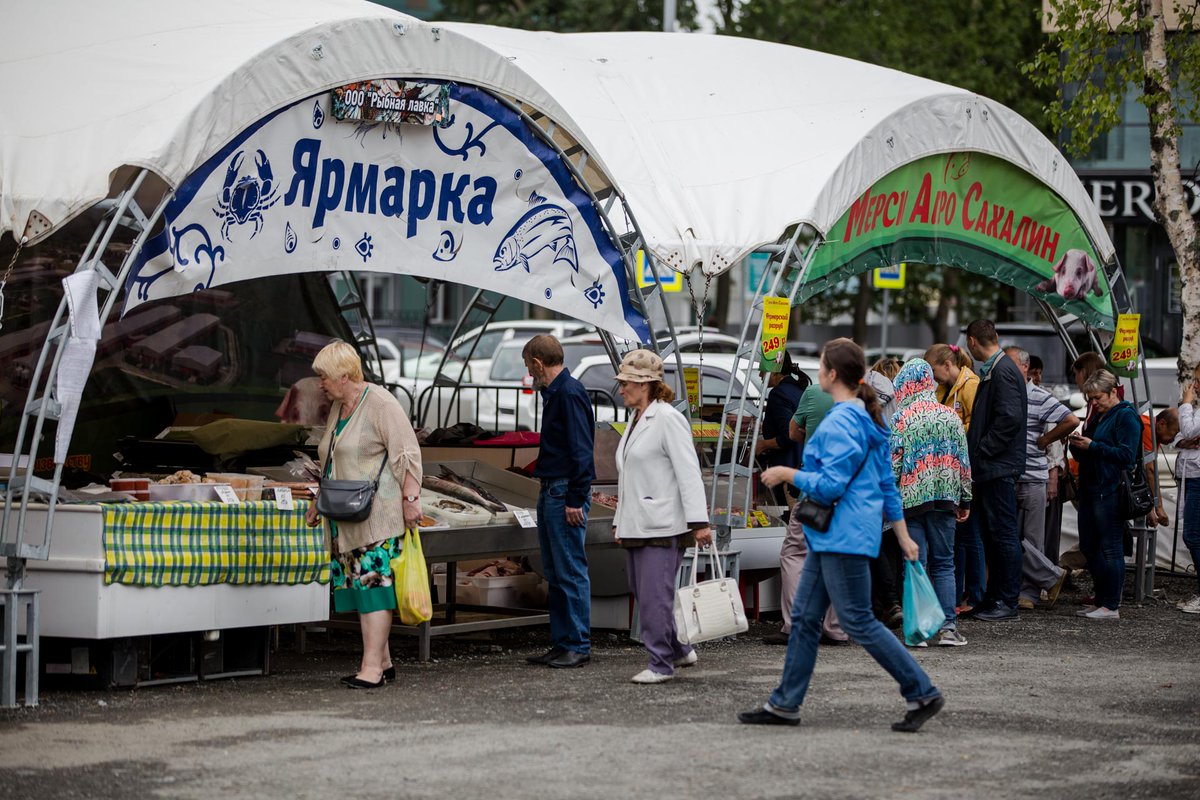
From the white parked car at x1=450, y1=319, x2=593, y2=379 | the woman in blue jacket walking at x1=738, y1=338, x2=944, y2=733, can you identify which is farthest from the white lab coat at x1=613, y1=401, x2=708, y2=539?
the white parked car at x1=450, y1=319, x2=593, y2=379

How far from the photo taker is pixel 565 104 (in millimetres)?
12188

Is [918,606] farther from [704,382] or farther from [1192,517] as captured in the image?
[704,382]

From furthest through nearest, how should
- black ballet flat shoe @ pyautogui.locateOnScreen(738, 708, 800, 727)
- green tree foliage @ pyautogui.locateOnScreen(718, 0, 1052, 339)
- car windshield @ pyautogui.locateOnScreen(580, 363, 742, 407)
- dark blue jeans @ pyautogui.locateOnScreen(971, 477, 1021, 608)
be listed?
1. green tree foliage @ pyautogui.locateOnScreen(718, 0, 1052, 339)
2. car windshield @ pyautogui.locateOnScreen(580, 363, 742, 407)
3. dark blue jeans @ pyautogui.locateOnScreen(971, 477, 1021, 608)
4. black ballet flat shoe @ pyautogui.locateOnScreen(738, 708, 800, 727)

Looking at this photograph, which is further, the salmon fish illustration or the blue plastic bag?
the salmon fish illustration

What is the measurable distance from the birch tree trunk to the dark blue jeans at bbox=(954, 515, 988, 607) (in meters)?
3.44

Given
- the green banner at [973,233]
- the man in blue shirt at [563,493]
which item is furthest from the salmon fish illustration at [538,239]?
the green banner at [973,233]

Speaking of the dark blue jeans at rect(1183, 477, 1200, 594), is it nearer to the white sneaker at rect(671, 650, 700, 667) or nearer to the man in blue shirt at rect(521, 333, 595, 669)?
the white sneaker at rect(671, 650, 700, 667)

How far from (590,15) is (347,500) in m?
27.1

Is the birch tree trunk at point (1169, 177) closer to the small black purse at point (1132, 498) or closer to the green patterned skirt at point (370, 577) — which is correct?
the small black purse at point (1132, 498)

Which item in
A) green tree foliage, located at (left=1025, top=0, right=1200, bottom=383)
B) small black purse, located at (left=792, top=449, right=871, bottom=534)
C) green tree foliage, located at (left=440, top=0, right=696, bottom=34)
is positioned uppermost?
green tree foliage, located at (left=440, top=0, right=696, bottom=34)

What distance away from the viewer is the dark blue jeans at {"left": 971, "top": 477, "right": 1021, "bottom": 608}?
11.6m

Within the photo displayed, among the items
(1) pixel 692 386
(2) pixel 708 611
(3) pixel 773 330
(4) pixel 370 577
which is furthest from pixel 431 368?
(4) pixel 370 577

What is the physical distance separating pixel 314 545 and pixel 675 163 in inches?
172

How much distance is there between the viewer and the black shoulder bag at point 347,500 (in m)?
8.32
